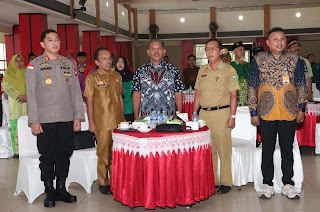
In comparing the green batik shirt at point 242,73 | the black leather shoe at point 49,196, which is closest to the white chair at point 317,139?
the green batik shirt at point 242,73

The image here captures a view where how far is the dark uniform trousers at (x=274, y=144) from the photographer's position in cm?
405

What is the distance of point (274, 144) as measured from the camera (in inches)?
164

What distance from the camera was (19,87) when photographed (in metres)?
6.44

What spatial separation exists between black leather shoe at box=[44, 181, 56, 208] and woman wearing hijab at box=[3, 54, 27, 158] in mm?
2530

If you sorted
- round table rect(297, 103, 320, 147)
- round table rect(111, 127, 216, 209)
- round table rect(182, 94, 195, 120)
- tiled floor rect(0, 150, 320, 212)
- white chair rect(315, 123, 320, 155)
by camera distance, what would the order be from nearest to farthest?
round table rect(111, 127, 216, 209), tiled floor rect(0, 150, 320, 212), white chair rect(315, 123, 320, 155), round table rect(297, 103, 320, 147), round table rect(182, 94, 195, 120)

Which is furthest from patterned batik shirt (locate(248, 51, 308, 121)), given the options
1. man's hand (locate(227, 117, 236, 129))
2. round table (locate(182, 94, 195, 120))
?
round table (locate(182, 94, 195, 120))

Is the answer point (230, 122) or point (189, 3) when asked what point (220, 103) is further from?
point (189, 3)

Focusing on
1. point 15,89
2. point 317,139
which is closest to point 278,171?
point 317,139

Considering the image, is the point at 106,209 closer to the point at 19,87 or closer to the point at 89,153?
the point at 89,153

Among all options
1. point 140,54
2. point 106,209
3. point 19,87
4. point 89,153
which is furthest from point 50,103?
point 140,54

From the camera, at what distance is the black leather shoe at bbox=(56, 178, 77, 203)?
424 centimetres

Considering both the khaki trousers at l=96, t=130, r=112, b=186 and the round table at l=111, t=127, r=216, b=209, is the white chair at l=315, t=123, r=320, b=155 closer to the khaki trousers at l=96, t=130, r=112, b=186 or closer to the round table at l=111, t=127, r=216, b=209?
the round table at l=111, t=127, r=216, b=209

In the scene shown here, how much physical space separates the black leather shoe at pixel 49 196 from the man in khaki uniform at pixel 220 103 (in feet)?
5.78

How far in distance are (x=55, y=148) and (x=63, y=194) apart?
0.52m
